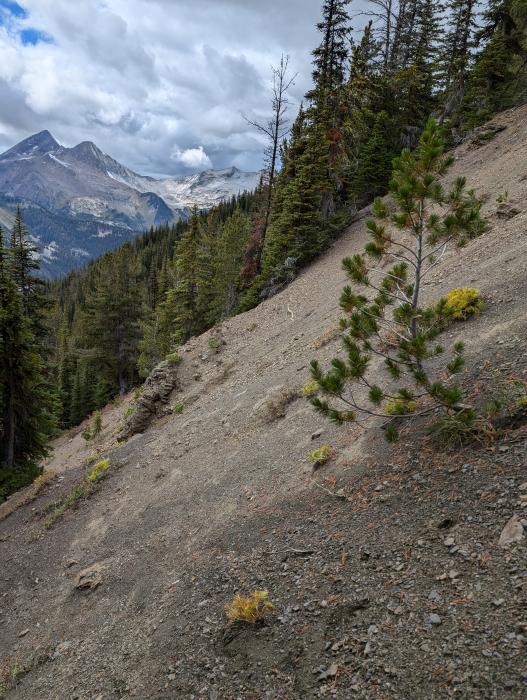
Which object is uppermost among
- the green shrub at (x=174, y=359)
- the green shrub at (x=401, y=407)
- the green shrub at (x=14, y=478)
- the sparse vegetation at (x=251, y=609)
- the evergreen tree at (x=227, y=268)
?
the evergreen tree at (x=227, y=268)

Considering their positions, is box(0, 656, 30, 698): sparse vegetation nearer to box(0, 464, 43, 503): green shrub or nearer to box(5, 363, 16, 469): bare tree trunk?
box(0, 464, 43, 503): green shrub

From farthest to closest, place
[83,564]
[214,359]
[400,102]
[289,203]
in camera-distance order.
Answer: [400,102] < [289,203] < [214,359] < [83,564]

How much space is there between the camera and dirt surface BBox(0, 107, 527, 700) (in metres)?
4.36

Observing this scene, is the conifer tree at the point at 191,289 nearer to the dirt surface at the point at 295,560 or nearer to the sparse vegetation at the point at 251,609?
the dirt surface at the point at 295,560

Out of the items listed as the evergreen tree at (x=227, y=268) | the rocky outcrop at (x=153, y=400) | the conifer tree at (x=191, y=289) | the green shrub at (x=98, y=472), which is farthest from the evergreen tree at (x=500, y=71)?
the green shrub at (x=98, y=472)

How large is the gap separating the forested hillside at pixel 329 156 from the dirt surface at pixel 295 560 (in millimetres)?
12080

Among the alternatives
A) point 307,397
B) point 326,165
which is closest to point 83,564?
point 307,397

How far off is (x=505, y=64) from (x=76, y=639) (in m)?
35.8

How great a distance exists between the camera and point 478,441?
20.0ft

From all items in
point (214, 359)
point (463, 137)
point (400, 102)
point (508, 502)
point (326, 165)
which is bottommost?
point (508, 502)

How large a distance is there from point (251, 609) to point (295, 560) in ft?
3.31

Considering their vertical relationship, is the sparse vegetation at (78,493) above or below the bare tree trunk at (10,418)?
below

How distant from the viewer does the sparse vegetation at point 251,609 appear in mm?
5605

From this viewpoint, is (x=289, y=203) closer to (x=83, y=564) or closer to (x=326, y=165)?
(x=326, y=165)
